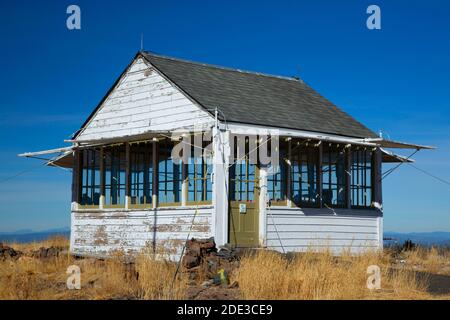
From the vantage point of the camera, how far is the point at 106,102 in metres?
20.9

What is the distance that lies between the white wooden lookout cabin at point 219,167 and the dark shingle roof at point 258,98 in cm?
5

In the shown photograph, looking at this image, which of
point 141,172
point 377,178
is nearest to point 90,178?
point 141,172

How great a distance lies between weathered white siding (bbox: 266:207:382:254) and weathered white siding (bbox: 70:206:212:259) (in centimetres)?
189

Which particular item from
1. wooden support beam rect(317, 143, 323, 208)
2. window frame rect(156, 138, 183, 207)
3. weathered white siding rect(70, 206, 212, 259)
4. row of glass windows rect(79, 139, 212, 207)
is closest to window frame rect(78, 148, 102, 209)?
row of glass windows rect(79, 139, 212, 207)

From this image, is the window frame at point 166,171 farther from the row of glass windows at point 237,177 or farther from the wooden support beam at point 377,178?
the wooden support beam at point 377,178

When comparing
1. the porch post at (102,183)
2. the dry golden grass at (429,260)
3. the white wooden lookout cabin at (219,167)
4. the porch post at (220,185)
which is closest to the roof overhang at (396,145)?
the white wooden lookout cabin at (219,167)

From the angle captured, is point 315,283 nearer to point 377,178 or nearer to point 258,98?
point 258,98

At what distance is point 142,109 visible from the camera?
19453mm

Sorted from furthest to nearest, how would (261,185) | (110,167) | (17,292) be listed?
(110,167) → (261,185) → (17,292)

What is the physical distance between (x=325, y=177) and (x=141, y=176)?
489 centimetres

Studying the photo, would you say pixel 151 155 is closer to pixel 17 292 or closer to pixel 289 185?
pixel 289 185
